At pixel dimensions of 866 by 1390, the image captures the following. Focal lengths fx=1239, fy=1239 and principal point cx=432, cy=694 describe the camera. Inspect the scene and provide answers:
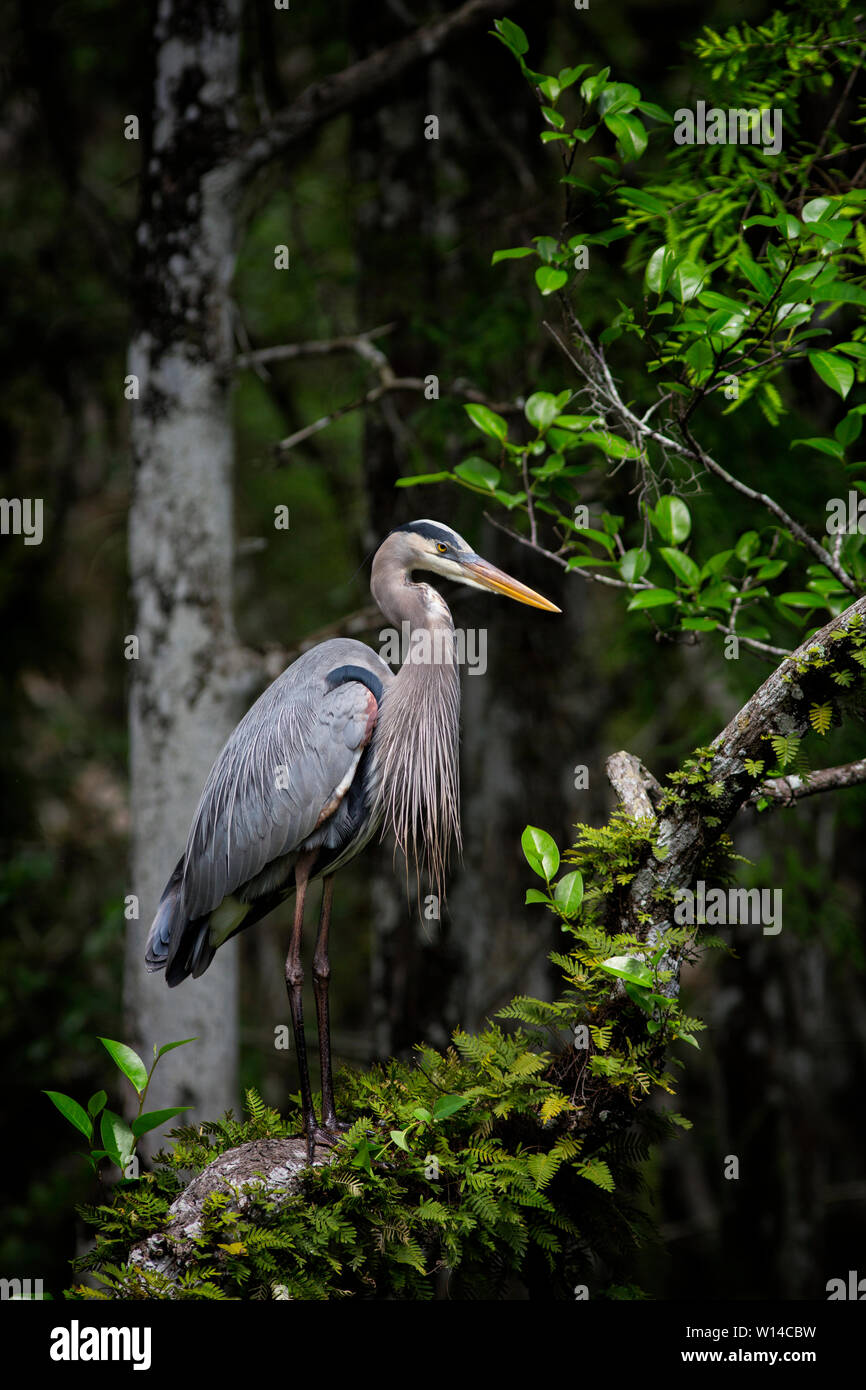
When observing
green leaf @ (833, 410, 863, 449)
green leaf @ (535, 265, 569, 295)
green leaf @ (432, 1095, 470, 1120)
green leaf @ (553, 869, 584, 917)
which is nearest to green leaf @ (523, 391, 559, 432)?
green leaf @ (535, 265, 569, 295)

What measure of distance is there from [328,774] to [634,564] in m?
1.25

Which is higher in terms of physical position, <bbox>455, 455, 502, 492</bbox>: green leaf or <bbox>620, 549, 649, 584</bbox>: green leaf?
<bbox>455, 455, 502, 492</bbox>: green leaf

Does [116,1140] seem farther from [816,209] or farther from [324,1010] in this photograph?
[816,209]

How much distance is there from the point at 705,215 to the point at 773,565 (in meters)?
1.28

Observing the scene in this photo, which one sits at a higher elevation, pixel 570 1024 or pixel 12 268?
pixel 12 268

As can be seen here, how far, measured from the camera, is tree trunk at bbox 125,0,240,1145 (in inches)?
239

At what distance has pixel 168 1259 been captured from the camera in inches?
132

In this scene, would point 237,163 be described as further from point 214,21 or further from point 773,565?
point 773,565

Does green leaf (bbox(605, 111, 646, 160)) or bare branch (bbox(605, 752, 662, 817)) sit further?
bare branch (bbox(605, 752, 662, 817))

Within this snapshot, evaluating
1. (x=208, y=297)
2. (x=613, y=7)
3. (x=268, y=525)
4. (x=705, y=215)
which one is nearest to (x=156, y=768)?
(x=208, y=297)

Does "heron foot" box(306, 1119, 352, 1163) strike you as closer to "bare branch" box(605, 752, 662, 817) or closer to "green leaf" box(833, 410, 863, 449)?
"bare branch" box(605, 752, 662, 817)

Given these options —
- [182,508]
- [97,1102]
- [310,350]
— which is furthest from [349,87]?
[97,1102]

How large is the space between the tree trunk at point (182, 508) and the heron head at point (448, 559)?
2.05 m

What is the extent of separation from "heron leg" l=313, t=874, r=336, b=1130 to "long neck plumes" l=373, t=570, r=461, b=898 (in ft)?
1.11
